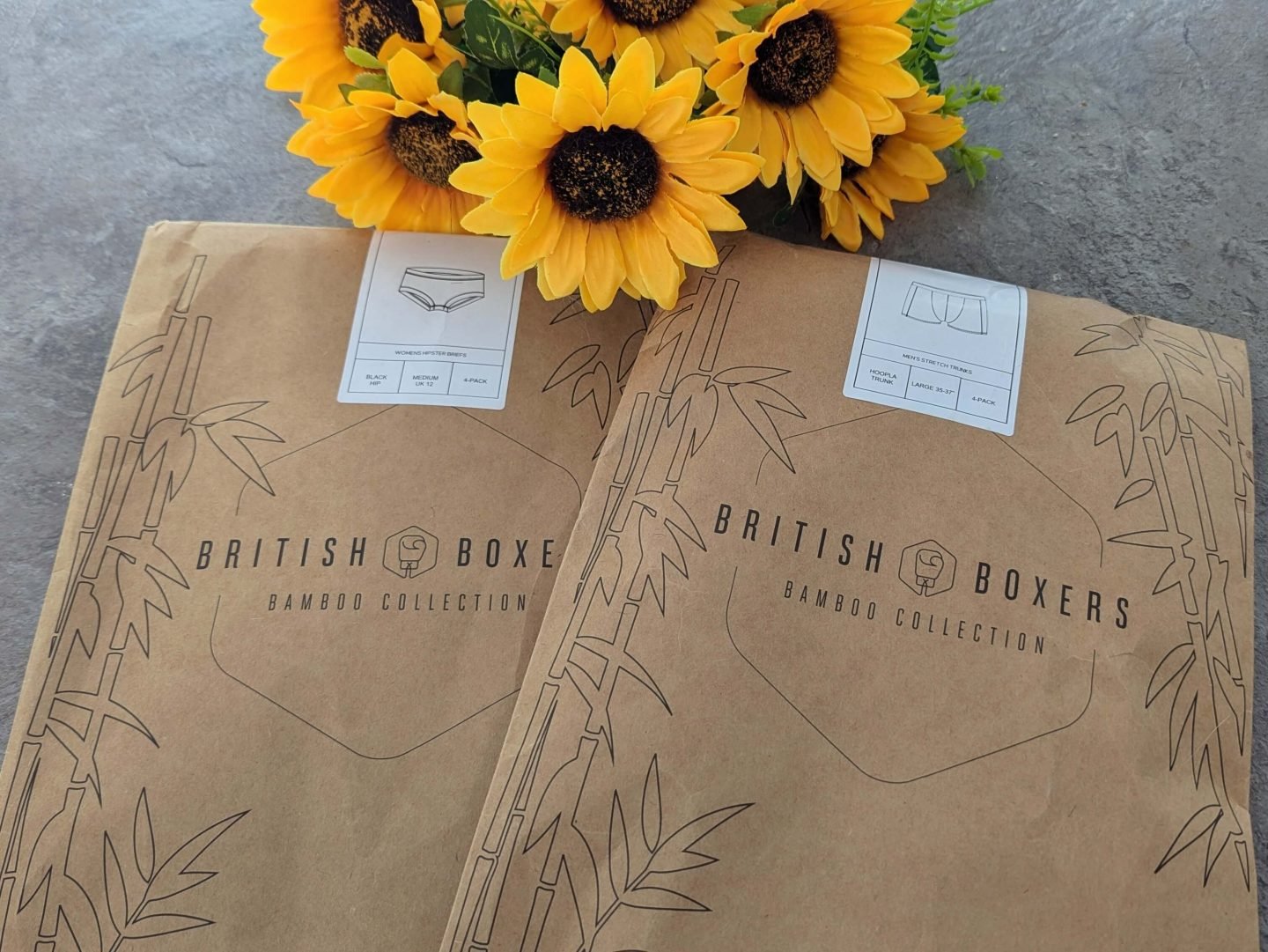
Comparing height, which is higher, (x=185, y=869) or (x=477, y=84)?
(x=477, y=84)

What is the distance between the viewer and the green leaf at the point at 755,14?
359 mm

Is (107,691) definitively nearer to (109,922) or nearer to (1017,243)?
(109,922)

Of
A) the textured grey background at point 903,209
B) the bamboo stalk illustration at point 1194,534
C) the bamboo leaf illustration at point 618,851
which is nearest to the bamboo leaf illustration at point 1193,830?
the bamboo stalk illustration at point 1194,534

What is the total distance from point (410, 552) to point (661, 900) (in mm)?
182

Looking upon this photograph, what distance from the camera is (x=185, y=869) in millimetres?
386

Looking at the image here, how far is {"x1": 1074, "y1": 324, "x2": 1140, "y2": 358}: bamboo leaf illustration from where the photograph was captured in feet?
1.43

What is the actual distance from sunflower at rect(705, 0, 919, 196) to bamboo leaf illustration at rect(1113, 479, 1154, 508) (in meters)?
0.18

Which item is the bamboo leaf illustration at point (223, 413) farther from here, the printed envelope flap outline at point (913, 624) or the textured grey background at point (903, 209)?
the printed envelope flap outline at point (913, 624)

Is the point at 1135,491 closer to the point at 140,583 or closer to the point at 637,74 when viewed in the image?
the point at 637,74

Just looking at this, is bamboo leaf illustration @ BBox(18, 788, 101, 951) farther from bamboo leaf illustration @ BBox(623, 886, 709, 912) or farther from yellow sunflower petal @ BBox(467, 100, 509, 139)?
yellow sunflower petal @ BBox(467, 100, 509, 139)

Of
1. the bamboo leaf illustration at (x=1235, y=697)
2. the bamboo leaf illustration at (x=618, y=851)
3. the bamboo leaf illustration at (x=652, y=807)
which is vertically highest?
the bamboo leaf illustration at (x=1235, y=697)

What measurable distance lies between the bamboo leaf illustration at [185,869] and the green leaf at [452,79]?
1.05ft

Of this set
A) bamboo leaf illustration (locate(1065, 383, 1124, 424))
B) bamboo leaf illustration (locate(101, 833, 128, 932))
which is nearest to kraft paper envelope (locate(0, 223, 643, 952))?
bamboo leaf illustration (locate(101, 833, 128, 932))

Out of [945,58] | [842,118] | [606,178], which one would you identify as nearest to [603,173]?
Result: [606,178]
